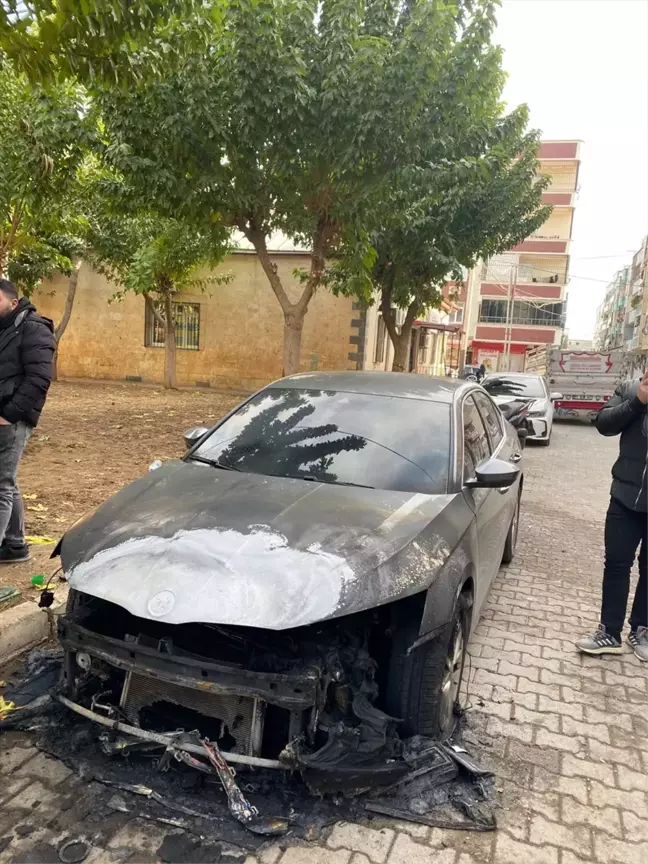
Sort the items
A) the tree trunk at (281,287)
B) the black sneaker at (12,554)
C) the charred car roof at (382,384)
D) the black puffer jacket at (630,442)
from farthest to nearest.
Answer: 1. the tree trunk at (281,287)
2. the black sneaker at (12,554)
3. the charred car roof at (382,384)
4. the black puffer jacket at (630,442)

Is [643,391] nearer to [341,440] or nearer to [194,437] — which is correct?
[341,440]

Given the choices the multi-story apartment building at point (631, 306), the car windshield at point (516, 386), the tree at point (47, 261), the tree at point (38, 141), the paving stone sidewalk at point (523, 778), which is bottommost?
the paving stone sidewalk at point (523, 778)

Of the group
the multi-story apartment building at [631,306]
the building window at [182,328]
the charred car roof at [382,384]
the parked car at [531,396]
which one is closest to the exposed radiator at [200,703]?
the charred car roof at [382,384]

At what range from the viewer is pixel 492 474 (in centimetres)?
319

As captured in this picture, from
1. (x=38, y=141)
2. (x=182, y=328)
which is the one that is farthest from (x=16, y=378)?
(x=182, y=328)

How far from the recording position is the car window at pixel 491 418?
4438 millimetres

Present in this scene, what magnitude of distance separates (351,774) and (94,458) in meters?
6.47

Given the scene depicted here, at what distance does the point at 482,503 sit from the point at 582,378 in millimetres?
16818

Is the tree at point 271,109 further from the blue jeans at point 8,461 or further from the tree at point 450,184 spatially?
the blue jeans at point 8,461

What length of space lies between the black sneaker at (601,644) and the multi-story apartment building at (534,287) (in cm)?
5200

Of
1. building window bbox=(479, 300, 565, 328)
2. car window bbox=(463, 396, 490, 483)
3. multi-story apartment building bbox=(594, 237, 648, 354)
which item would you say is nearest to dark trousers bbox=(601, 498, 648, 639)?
car window bbox=(463, 396, 490, 483)

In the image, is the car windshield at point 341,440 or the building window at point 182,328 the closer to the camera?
the car windshield at point 341,440

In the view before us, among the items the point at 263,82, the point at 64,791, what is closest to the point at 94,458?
the point at 263,82

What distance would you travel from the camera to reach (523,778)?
8.45 ft
